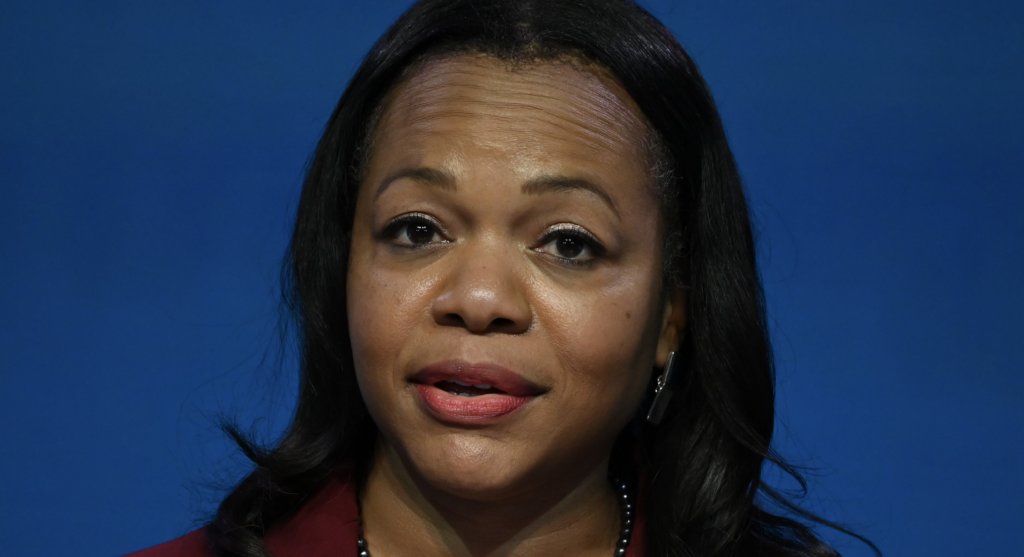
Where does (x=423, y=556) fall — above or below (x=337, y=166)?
below

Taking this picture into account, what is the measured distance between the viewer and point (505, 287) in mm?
1601

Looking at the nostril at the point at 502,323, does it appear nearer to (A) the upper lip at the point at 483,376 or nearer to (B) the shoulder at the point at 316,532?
(A) the upper lip at the point at 483,376

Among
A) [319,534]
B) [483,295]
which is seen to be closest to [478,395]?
[483,295]

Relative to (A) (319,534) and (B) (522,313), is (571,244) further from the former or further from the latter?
(A) (319,534)

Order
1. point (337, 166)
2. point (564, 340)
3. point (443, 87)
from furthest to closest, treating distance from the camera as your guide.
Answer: point (337, 166), point (443, 87), point (564, 340)

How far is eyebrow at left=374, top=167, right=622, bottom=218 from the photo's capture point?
64.6 inches

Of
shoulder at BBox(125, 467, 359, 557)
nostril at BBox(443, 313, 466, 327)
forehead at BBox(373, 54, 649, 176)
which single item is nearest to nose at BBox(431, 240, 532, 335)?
nostril at BBox(443, 313, 466, 327)

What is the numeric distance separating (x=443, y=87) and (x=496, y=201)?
198 millimetres

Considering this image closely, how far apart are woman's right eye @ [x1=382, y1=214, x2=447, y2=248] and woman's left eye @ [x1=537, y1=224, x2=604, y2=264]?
14 cm

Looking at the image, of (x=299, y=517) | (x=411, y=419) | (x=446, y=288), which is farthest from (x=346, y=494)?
(x=446, y=288)

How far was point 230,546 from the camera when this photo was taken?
1758 mm

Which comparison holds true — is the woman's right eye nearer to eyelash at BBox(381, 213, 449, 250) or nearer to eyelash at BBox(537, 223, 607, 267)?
eyelash at BBox(381, 213, 449, 250)

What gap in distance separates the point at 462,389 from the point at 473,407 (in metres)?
0.04

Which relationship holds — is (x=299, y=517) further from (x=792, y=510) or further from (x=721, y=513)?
(x=792, y=510)
